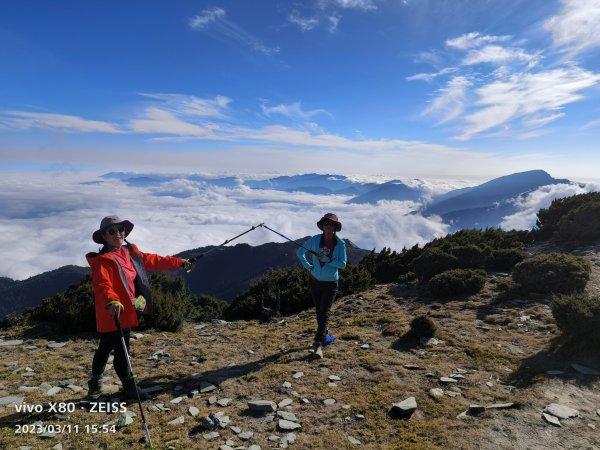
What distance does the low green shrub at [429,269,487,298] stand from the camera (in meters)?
11.8

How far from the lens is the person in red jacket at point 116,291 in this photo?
5137mm

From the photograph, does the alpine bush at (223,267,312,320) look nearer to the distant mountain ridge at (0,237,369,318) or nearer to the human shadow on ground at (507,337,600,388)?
the human shadow on ground at (507,337,600,388)

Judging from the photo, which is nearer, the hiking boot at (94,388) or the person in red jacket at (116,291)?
the person in red jacket at (116,291)

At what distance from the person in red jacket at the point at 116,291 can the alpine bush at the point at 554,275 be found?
1073 centimetres

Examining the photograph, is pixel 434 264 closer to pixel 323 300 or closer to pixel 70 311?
pixel 323 300

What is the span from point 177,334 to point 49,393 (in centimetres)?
411

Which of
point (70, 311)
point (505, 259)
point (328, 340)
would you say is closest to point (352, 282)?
point (505, 259)

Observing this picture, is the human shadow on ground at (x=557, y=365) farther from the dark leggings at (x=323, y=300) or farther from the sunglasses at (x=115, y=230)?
the sunglasses at (x=115, y=230)

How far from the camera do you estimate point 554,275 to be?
415 inches

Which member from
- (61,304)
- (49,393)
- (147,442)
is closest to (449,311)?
(147,442)

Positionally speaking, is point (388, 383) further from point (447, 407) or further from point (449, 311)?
point (449, 311)

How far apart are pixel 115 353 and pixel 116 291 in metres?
1.02
